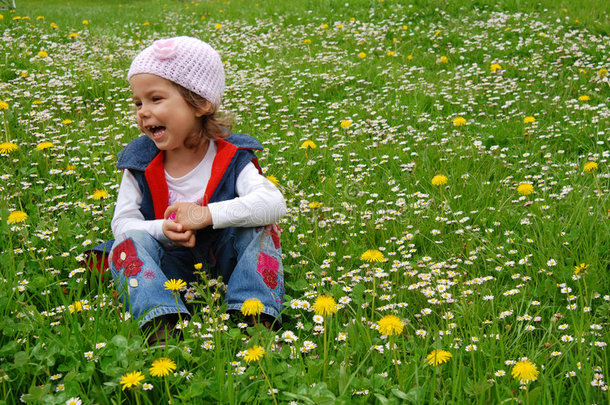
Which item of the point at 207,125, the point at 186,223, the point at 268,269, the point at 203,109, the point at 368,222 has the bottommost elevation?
the point at 368,222

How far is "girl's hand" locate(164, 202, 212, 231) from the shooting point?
269 cm

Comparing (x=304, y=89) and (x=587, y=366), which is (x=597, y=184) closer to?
(x=587, y=366)

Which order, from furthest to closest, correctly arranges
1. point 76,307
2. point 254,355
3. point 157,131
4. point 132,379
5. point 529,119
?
point 529,119
point 157,131
point 76,307
point 254,355
point 132,379

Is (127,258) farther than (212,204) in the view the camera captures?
No

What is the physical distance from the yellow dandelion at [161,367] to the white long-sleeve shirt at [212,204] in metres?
0.93

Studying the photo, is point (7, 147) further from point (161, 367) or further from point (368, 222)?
point (161, 367)

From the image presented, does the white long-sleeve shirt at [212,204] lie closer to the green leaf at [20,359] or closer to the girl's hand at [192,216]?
the girl's hand at [192,216]

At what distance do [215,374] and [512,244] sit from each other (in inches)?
73.4

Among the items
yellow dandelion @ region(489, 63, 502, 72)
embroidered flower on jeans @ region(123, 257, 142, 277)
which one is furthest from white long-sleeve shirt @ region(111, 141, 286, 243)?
yellow dandelion @ region(489, 63, 502, 72)

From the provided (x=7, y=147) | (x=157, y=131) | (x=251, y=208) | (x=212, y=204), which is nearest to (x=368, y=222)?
(x=251, y=208)

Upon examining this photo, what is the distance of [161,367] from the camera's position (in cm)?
185

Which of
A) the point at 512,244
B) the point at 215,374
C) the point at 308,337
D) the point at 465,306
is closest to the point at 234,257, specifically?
the point at 308,337

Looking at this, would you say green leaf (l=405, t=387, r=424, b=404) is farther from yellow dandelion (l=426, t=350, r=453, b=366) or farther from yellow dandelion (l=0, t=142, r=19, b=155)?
yellow dandelion (l=0, t=142, r=19, b=155)

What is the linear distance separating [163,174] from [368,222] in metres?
1.25
